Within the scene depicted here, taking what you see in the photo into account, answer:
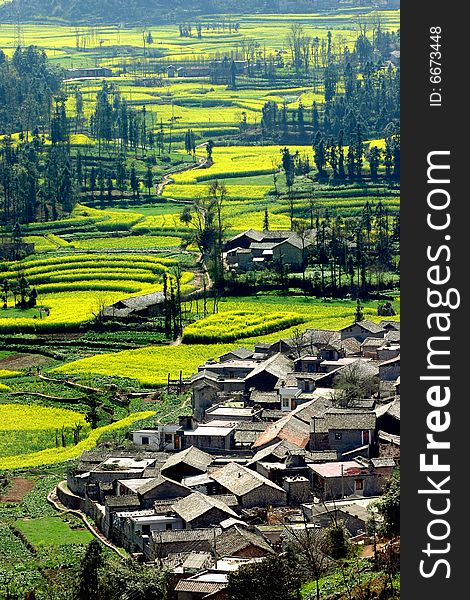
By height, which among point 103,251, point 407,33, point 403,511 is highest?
point 407,33

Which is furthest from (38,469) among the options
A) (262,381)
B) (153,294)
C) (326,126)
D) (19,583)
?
(326,126)

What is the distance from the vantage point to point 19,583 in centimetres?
2991

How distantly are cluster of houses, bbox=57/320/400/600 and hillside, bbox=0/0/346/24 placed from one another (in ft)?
498

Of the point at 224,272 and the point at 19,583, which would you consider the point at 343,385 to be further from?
the point at 224,272

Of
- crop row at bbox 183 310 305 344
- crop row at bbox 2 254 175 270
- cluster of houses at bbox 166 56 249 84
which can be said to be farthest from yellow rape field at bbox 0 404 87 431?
cluster of houses at bbox 166 56 249 84

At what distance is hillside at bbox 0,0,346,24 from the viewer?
195m

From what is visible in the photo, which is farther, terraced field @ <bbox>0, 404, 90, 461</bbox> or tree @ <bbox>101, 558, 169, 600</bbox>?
terraced field @ <bbox>0, 404, 90, 461</bbox>

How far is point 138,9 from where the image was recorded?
19588 centimetres

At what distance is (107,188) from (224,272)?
1031 inches

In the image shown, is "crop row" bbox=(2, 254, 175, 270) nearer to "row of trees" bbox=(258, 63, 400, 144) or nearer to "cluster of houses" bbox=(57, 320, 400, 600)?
"cluster of houses" bbox=(57, 320, 400, 600)

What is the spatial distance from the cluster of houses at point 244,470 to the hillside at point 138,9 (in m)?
152

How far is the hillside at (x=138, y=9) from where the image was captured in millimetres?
194750

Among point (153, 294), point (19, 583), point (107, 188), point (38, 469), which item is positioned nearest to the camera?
point (19, 583)

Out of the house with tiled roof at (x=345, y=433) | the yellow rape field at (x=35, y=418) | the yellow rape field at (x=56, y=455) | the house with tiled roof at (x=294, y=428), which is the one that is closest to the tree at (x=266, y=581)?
the house with tiled roof at (x=345, y=433)
